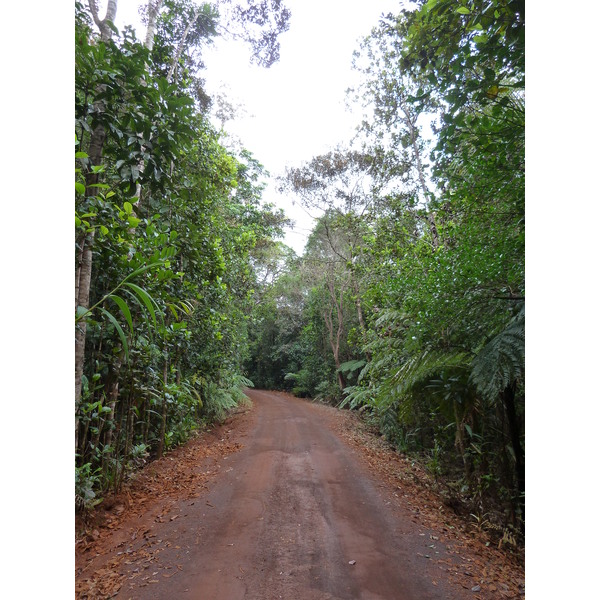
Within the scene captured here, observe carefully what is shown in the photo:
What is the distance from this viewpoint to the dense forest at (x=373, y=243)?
2080 mm

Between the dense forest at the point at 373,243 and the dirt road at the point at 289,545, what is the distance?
84cm

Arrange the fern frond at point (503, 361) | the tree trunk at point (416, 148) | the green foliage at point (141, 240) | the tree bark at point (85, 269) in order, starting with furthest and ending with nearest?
the tree trunk at point (416, 148)
the fern frond at point (503, 361)
the tree bark at point (85, 269)
the green foliage at point (141, 240)

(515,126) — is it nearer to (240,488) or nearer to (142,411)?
(240,488)

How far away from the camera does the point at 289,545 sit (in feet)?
8.30

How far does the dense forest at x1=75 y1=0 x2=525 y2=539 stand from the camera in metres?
2.08

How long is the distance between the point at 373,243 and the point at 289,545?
19.8 feet

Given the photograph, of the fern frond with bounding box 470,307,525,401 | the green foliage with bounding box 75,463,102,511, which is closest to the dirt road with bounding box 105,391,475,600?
the green foliage with bounding box 75,463,102,511

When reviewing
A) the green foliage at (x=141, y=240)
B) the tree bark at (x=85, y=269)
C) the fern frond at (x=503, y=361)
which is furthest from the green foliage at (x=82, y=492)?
the fern frond at (x=503, y=361)

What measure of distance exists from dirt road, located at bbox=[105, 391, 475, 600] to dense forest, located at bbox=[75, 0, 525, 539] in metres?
0.84

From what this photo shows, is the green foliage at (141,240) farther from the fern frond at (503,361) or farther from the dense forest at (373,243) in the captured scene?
the fern frond at (503,361)

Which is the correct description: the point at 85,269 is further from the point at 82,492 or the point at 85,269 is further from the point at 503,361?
the point at 503,361

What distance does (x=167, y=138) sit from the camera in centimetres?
215

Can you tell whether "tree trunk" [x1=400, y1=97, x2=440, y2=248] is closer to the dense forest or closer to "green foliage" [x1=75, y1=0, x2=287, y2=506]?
the dense forest
